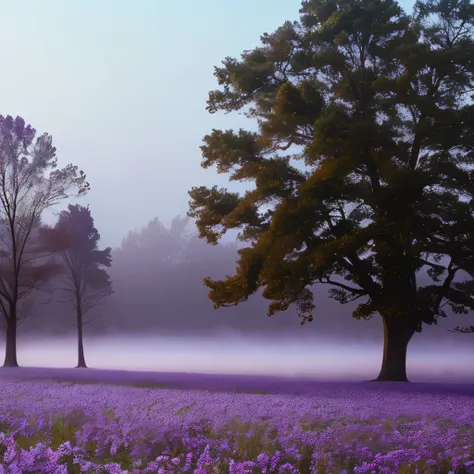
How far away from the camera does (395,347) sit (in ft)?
75.4

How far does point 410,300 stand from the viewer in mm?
20234

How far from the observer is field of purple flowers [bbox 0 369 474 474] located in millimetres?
8523

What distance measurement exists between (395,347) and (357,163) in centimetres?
666

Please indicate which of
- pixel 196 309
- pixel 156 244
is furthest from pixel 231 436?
pixel 156 244

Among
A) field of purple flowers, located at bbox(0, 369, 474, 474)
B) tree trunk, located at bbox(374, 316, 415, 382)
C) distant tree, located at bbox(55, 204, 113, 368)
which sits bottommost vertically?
field of purple flowers, located at bbox(0, 369, 474, 474)

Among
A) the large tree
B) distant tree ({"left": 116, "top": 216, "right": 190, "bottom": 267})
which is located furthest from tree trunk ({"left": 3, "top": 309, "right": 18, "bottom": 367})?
distant tree ({"left": 116, "top": 216, "right": 190, "bottom": 267})

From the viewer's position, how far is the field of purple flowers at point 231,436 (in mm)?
8523

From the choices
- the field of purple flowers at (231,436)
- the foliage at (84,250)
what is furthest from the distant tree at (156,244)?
the field of purple flowers at (231,436)

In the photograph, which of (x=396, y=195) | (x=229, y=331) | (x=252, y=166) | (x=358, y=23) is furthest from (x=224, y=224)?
(x=229, y=331)

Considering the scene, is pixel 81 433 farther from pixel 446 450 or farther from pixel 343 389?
pixel 343 389

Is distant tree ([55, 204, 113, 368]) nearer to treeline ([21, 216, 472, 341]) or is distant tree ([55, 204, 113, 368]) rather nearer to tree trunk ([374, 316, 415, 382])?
tree trunk ([374, 316, 415, 382])

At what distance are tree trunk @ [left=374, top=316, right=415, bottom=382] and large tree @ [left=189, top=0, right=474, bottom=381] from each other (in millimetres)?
48

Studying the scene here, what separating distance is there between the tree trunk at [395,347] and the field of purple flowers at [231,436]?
9.52 m

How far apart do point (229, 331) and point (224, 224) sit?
213 feet
